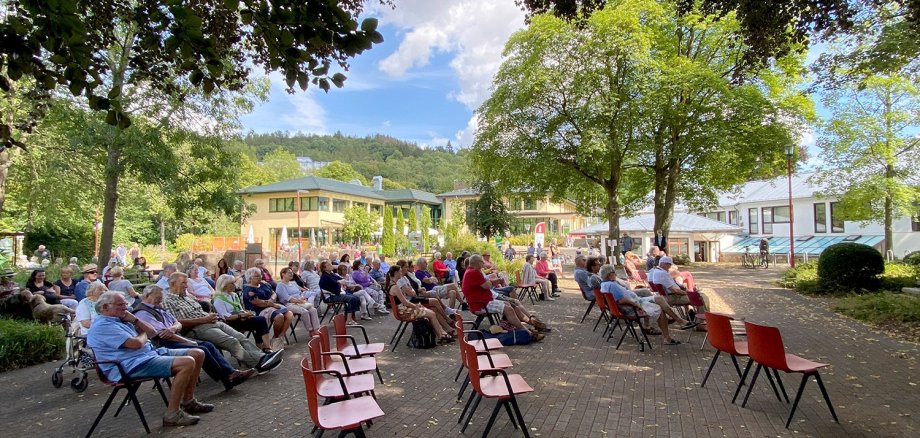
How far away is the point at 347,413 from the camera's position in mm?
3594

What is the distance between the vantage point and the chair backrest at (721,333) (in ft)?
16.9

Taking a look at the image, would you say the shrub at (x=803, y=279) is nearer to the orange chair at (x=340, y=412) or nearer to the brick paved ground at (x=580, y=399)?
the brick paved ground at (x=580, y=399)

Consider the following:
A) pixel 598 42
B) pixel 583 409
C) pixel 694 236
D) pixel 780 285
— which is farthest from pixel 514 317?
pixel 694 236

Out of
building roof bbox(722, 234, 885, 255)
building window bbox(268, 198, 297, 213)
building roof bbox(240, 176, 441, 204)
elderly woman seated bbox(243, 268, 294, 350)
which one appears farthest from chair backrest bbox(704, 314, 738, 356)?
building window bbox(268, 198, 297, 213)

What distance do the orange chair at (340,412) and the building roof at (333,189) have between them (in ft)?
124

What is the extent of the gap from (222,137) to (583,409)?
13.8 m

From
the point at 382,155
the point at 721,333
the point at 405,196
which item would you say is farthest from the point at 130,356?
the point at 382,155

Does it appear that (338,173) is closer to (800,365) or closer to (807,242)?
(807,242)

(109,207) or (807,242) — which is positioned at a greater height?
(109,207)

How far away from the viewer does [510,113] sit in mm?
22359

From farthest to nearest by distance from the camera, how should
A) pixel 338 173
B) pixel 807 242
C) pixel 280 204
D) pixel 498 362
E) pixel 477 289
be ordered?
pixel 338 173
pixel 280 204
pixel 807 242
pixel 477 289
pixel 498 362

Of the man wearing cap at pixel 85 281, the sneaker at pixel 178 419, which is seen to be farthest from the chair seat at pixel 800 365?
the man wearing cap at pixel 85 281

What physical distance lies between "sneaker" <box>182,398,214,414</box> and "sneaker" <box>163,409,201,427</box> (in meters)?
0.23

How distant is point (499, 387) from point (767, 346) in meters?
2.52
